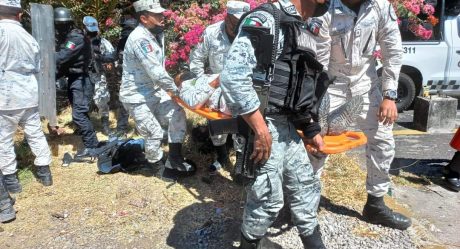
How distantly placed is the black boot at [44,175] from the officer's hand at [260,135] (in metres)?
2.69

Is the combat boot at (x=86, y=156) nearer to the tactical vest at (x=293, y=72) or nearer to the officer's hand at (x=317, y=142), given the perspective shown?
the officer's hand at (x=317, y=142)

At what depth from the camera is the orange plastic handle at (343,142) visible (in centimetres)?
290

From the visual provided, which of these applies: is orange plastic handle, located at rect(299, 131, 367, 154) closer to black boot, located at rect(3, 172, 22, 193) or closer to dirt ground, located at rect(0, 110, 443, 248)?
dirt ground, located at rect(0, 110, 443, 248)

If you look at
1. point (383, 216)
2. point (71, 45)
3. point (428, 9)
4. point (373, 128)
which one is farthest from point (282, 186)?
point (428, 9)

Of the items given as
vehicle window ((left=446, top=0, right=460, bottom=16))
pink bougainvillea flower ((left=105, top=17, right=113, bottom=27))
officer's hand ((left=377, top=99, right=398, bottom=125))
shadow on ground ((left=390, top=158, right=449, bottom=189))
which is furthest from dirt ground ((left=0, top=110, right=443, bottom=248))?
vehicle window ((left=446, top=0, right=460, bottom=16))

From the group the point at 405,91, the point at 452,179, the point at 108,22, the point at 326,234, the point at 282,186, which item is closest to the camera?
the point at 282,186

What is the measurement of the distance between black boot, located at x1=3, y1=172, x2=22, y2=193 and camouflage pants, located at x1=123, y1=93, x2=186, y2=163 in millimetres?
1227

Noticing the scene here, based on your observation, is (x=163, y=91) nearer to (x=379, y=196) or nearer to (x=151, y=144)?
(x=151, y=144)

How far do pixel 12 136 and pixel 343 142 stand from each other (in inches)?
118

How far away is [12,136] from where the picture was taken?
4062mm

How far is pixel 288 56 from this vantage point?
240cm

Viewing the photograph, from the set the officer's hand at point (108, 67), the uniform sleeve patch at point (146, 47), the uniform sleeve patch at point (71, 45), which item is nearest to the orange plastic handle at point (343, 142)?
the uniform sleeve patch at point (146, 47)

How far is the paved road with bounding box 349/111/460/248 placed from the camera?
3.66 meters

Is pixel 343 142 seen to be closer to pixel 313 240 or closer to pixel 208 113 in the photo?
pixel 313 240
